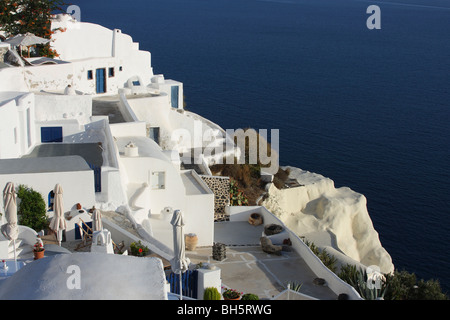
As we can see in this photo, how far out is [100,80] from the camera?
1563 inches

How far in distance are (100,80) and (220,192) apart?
12.2 m

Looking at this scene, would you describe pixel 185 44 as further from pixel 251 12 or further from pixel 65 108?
pixel 65 108

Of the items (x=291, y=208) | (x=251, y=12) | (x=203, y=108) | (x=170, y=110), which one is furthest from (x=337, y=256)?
(x=251, y=12)

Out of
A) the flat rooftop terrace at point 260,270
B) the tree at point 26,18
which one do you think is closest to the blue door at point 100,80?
the tree at point 26,18

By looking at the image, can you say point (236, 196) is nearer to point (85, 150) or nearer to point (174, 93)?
point (85, 150)

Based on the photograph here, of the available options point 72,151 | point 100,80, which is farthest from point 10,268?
point 100,80

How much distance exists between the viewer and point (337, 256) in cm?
3130

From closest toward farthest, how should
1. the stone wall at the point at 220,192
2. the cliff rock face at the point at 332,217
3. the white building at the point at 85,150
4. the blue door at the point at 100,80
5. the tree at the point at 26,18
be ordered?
the white building at the point at 85,150
the stone wall at the point at 220,192
the cliff rock face at the point at 332,217
the tree at the point at 26,18
the blue door at the point at 100,80

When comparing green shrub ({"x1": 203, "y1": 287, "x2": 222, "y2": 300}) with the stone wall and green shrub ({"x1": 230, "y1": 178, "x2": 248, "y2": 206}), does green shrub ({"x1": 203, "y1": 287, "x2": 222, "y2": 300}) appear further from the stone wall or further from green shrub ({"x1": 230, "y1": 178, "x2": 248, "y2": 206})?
green shrub ({"x1": 230, "y1": 178, "x2": 248, "y2": 206})

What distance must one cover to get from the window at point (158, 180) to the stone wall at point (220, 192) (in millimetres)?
5099

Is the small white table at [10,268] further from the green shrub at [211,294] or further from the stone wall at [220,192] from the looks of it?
the stone wall at [220,192]

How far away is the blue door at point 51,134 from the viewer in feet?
92.7

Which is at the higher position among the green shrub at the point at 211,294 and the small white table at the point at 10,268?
the small white table at the point at 10,268

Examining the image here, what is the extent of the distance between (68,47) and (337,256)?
2144 centimetres
